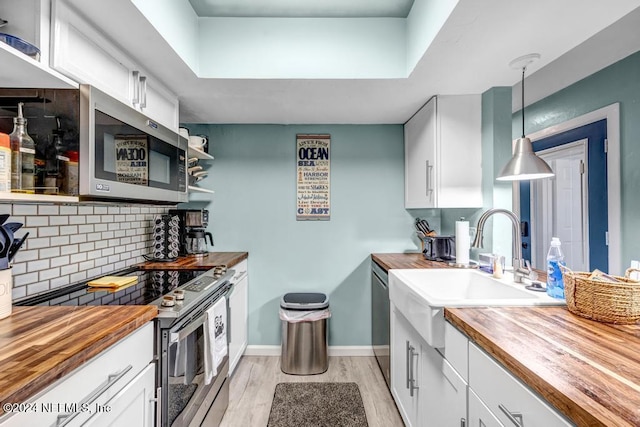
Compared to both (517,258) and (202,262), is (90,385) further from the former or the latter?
(517,258)

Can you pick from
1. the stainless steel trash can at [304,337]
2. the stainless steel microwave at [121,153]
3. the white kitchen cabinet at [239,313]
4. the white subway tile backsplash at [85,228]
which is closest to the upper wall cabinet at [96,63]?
the stainless steel microwave at [121,153]

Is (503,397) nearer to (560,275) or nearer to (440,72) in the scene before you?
(560,275)

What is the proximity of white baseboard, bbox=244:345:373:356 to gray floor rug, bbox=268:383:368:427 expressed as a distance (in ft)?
1.59

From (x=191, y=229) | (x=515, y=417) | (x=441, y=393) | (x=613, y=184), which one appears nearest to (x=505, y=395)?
(x=515, y=417)

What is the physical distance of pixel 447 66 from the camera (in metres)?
1.67

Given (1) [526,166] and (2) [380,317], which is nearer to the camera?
(1) [526,166]

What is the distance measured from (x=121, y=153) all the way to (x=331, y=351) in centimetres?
227

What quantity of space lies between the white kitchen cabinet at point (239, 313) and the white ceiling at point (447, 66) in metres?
1.27

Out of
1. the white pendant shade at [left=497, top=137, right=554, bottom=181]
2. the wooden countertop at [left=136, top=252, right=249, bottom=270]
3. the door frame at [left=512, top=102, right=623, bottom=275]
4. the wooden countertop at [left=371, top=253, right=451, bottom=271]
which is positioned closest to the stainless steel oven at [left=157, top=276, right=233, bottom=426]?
the wooden countertop at [left=136, top=252, right=249, bottom=270]

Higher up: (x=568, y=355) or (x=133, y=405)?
(x=568, y=355)

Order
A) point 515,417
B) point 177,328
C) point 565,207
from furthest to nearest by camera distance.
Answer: point 565,207 < point 177,328 < point 515,417

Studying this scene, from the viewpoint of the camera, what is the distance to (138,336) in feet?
3.58

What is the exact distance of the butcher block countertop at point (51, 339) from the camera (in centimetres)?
67

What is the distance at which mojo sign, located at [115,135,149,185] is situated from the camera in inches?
51.7
